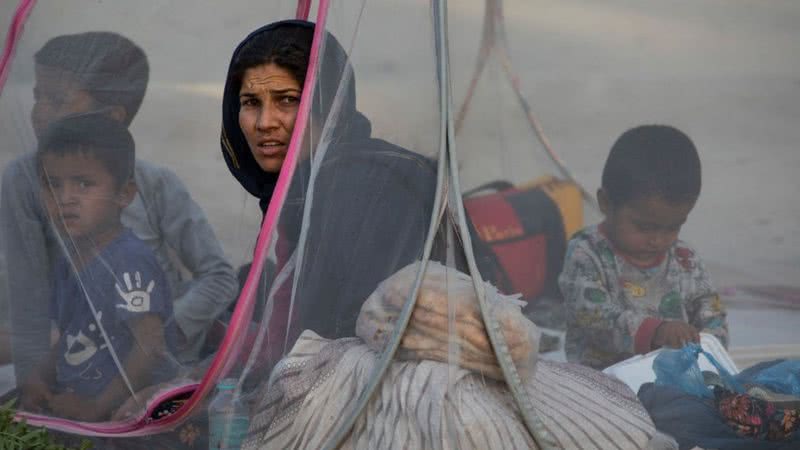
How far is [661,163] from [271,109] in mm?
829

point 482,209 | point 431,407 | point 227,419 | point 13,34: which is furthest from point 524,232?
point 13,34

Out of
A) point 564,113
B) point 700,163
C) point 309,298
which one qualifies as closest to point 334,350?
point 309,298

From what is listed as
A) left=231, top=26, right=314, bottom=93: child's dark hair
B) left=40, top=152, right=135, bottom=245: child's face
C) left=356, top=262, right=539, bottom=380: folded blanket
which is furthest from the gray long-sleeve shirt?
left=356, top=262, right=539, bottom=380: folded blanket

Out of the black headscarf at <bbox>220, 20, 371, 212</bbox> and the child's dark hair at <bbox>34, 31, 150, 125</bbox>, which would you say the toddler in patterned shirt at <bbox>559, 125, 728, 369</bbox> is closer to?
the black headscarf at <bbox>220, 20, 371, 212</bbox>

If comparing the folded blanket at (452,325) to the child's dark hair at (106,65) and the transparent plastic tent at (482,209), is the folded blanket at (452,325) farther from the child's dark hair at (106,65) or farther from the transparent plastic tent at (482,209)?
the child's dark hair at (106,65)

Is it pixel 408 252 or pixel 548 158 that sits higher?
pixel 548 158

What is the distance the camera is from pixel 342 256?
91.2 inches

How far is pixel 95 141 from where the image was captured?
2.82m

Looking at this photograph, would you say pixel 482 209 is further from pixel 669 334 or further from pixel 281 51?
pixel 281 51

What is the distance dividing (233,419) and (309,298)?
1.06ft

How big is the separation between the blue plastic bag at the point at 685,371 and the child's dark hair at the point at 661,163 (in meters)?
0.30

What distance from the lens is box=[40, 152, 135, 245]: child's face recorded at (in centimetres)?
280

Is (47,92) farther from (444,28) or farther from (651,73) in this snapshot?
(651,73)

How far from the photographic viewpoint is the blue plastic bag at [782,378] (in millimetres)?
2318
